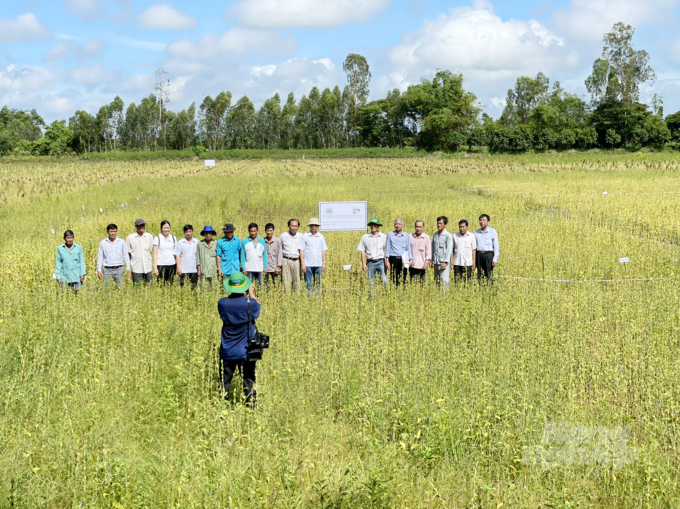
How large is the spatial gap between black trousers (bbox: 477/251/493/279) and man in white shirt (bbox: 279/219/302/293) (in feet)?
10.3

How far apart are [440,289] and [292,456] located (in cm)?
538

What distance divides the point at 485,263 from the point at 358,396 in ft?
18.4

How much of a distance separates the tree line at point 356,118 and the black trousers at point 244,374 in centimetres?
7285

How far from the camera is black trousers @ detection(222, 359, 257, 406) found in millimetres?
5992

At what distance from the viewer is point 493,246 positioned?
421 inches

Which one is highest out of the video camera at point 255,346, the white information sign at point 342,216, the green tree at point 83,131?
the green tree at point 83,131

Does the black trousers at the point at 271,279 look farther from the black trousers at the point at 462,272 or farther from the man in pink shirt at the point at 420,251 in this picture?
the black trousers at the point at 462,272

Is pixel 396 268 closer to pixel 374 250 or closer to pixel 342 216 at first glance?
pixel 374 250

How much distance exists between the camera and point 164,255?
418 inches

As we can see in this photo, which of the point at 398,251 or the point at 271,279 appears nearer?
the point at 271,279

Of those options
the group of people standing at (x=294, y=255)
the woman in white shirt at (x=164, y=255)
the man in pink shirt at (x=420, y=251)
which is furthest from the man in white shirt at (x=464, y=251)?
A: the woman in white shirt at (x=164, y=255)

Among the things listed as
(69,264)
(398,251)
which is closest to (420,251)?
(398,251)

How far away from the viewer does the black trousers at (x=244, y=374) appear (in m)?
5.99

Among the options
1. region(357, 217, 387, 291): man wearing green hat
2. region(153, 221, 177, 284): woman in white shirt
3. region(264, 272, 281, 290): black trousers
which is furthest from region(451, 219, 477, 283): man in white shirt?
region(153, 221, 177, 284): woman in white shirt
